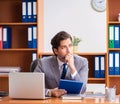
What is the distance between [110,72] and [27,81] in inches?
79.0

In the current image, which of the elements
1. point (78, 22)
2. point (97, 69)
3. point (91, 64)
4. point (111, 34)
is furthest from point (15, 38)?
point (111, 34)

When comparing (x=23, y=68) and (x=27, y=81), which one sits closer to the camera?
(x=27, y=81)

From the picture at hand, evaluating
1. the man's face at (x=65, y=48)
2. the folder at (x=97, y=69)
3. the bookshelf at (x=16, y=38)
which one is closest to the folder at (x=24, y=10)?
the bookshelf at (x=16, y=38)

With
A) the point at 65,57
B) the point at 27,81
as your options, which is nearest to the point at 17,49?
the point at 65,57

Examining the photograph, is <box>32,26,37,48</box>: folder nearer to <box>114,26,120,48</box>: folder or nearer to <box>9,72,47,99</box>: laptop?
<box>114,26,120,48</box>: folder

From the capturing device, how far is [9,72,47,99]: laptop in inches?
103

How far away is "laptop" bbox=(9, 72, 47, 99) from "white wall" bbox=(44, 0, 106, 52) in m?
2.25

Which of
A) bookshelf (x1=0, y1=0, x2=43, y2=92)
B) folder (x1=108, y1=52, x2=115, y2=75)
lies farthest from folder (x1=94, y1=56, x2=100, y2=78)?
bookshelf (x1=0, y1=0, x2=43, y2=92)

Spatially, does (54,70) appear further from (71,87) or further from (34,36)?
(34,36)

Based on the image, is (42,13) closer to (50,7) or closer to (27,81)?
(50,7)

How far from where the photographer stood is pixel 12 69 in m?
4.49

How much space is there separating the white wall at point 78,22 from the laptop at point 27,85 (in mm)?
2255

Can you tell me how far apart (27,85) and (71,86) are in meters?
0.43

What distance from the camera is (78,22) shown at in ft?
16.0
